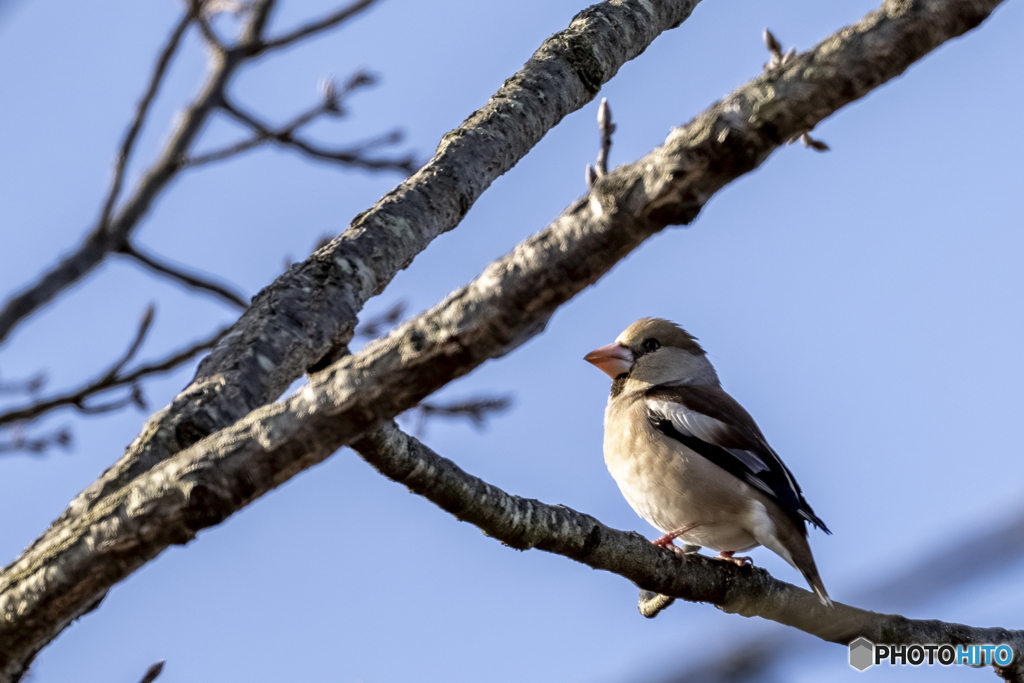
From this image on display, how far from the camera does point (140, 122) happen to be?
3.53 metres

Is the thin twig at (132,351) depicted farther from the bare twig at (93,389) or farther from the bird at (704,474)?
the bird at (704,474)

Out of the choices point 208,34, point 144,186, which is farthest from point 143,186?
point 208,34

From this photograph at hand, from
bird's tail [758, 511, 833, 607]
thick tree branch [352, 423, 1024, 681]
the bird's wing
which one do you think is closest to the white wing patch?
the bird's wing

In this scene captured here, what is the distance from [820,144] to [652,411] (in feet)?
7.12

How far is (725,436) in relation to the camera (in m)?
4.79

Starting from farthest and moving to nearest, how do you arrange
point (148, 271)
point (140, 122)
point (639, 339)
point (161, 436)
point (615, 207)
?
point (639, 339), point (148, 271), point (140, 122), point (161, 436), point (615, 207)

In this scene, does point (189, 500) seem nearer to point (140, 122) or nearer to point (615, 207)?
point (615, 207)

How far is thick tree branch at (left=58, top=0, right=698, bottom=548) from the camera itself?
7.74 feet

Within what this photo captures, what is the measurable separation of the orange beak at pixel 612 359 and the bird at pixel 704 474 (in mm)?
232

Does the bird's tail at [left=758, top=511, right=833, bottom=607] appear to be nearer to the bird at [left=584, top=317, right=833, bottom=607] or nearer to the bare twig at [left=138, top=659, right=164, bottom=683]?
the bird at [left=584, top=317, right=833, bottom=607]

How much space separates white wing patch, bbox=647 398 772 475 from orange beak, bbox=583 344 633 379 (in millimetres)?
611

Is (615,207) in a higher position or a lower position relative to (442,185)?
lower

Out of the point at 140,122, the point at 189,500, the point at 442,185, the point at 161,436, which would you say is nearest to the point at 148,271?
the point at 140,122

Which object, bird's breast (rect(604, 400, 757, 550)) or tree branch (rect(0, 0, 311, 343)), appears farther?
bird's breast (rect(604, 400, 757, 550))
